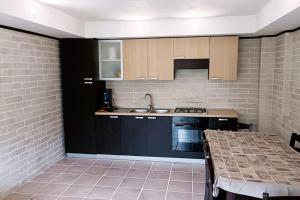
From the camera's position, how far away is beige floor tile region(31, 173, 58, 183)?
3.87 meters

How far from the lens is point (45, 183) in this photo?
377 centimetres

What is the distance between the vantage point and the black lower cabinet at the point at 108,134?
462 centimetres

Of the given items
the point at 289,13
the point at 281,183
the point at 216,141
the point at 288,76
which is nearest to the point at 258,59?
the point at 288,76

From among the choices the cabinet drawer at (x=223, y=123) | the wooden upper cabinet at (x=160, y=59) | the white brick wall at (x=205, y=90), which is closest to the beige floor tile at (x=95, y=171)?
the white brick wall at (x=205, y=90)

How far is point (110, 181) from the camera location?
150 inches

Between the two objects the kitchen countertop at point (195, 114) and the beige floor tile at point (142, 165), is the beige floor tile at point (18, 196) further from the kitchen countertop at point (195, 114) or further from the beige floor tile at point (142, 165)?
the kitchen countertop at point (195, 114)

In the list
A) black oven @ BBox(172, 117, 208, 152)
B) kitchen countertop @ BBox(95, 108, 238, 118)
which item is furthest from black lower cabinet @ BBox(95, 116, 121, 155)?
black oven @ BBox(172, 117, 208, 152)

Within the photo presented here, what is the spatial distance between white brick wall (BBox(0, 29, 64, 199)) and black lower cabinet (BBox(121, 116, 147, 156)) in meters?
1.15

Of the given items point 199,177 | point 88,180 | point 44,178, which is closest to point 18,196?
point 44,178

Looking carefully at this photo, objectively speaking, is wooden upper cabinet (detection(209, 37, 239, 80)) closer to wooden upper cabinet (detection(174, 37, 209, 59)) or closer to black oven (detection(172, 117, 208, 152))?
wooden upper cabinet (detection(174, 37, 209, 59))

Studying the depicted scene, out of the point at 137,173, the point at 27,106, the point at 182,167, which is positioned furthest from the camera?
the point at 182,167

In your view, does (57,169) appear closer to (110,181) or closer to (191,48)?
(110,181)

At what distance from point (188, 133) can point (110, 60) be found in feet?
6.09

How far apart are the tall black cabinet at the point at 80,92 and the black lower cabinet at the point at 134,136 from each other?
555mm
